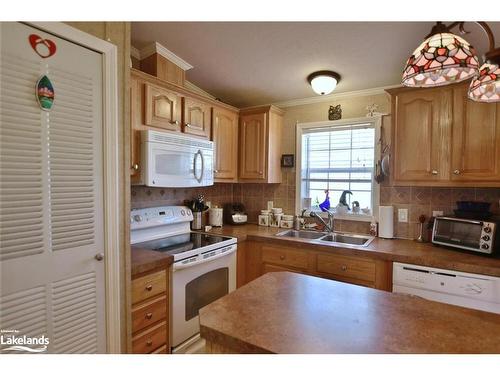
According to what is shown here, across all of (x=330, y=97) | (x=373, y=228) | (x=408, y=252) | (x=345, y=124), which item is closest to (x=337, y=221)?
(x=373, y=228)

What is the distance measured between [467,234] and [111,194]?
7.52ft

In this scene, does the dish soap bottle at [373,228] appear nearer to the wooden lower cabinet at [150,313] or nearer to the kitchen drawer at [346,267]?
the kitchen drawer at [346,267]

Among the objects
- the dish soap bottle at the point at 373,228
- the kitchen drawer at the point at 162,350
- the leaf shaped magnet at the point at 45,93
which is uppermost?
the leaf shaped magnet at the point at 45,93

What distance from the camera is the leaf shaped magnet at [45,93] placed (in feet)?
3.55

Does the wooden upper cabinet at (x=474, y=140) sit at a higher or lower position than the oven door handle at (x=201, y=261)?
higher

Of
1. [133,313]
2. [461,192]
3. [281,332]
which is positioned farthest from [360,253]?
[133,313]

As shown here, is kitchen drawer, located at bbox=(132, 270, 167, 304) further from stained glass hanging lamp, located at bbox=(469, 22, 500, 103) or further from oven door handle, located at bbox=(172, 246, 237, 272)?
stained glass hanging lamp, located at bbox=(469, 22, 500, 103)

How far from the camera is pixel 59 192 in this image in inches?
45.7

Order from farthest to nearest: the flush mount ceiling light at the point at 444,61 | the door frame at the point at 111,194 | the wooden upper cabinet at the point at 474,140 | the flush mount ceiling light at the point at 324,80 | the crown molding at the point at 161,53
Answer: the flush mount ceiling light at the point at 324,80 < the crown molding at the point at 161,53 < the wooden upper cabinet at the point at 474,140 < the door frame at the point at 111,194 < the flush mount ceiling light at the point at 444,61

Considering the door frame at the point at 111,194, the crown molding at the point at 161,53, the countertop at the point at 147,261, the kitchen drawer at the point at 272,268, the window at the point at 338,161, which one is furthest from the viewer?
the window at the point at 338,161

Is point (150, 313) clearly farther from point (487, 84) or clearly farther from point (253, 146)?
point (487, 84)

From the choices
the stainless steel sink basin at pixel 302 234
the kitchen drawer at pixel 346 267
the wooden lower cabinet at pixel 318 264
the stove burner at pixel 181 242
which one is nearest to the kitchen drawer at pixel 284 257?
the wooden lower cabinet at pixel 318 264

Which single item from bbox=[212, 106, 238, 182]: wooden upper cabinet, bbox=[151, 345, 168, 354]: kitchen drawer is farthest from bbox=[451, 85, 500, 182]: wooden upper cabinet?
bbox=[151, 345, 168, 354]: kitchen drawer
